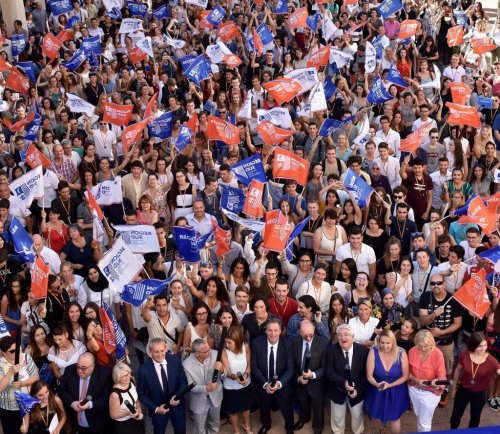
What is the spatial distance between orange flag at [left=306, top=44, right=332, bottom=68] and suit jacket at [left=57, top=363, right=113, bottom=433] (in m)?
9.54

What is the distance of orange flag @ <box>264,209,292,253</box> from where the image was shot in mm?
9891

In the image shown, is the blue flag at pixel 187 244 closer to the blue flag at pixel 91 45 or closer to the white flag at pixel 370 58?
the white flag at pixel 370 58

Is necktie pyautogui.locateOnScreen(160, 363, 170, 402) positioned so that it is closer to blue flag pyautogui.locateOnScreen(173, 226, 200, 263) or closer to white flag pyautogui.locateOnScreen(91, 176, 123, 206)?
blue flag pyautogui.locateOnScreen(173, 226, 200, 263)

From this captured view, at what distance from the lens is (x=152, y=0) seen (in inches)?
903

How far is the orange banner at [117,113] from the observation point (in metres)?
13.5

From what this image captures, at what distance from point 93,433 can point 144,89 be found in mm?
8234

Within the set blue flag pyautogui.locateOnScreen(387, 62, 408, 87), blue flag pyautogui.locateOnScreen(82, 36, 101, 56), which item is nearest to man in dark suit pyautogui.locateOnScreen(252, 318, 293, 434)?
blue flag pyautogui.locateOnScreen(387, 62, 408, 87)

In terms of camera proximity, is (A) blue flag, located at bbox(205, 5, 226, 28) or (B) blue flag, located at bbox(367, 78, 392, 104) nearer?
(B) blue flag, located at bbox(367, 78, 392, 104)

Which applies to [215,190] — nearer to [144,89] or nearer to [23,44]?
[144,89]

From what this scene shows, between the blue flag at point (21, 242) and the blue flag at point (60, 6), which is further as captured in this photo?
the blue flag at point (60, 6)

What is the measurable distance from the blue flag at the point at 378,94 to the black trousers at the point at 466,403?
260 inches

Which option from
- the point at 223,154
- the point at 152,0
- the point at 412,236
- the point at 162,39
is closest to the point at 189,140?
the point at 223,154

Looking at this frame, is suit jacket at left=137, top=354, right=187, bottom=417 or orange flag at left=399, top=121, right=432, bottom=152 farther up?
orange flag at left=399, top=121, right=432, bottom=152

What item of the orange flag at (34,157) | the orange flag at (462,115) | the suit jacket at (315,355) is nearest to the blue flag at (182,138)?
the orange flag at (34,157)
